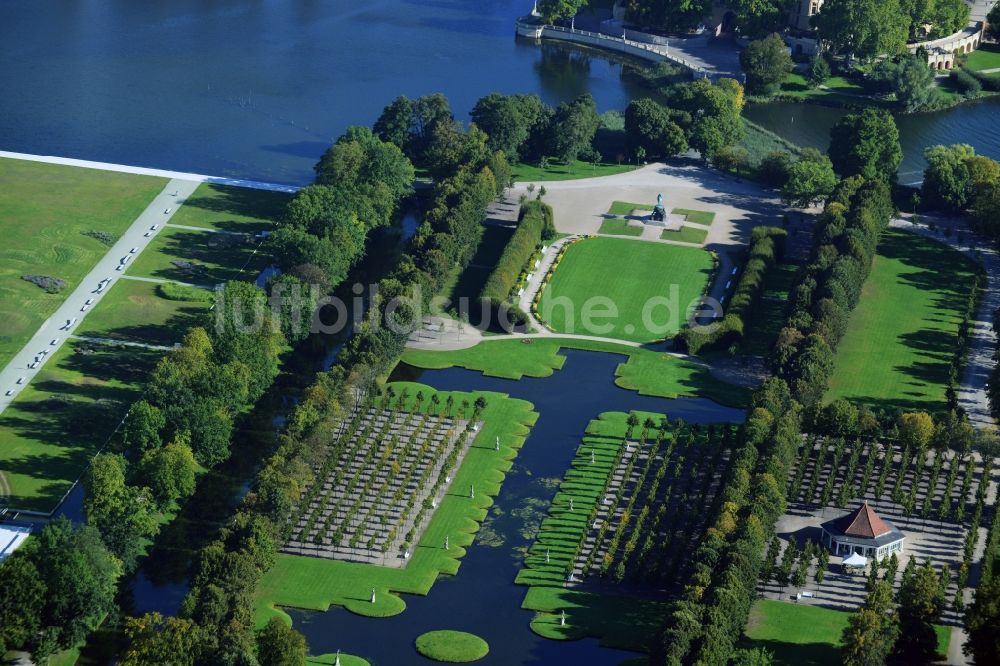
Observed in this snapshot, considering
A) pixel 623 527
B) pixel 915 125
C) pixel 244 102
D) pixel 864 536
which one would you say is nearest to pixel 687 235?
pixel 915 125

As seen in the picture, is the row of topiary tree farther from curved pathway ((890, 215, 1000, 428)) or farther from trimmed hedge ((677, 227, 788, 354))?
curved pathway ((890, 215, 1000, 428))

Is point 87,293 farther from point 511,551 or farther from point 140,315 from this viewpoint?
point 511,551

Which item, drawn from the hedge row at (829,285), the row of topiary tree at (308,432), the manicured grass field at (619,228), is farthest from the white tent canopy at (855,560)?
the manicured grass field at (619,228)

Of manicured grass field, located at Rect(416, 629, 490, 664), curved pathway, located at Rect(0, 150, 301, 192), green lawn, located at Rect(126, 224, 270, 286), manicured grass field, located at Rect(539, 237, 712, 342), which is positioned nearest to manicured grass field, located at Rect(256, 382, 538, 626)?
manicured grass field, located at Rect(416, 629, 490, 664)

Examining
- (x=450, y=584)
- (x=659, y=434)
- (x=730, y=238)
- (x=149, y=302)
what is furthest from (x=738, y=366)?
(x=149, y=302)

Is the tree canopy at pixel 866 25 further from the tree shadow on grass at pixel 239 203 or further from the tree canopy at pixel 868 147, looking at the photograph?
the tree shadow on grass at pixel 239 203
